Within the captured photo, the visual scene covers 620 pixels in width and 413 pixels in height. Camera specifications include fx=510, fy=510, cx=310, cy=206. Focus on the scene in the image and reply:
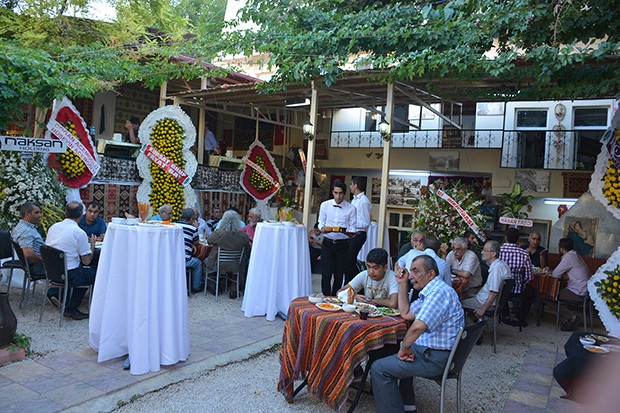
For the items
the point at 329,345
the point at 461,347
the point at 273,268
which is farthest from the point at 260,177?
the point at 461,347

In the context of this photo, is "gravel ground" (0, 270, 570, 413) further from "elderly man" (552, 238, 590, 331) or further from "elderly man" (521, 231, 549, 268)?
"elderly man" (521, 231, 549, 268)

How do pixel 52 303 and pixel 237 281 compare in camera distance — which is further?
pixel 237 281

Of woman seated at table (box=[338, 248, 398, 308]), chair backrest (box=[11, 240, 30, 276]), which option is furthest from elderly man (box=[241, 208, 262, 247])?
woman seated at table (box=[338, 248, 398, 308])

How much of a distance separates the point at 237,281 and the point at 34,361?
362 centimetres

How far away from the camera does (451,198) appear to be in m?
8.65

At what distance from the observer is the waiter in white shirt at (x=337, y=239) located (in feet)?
24.2

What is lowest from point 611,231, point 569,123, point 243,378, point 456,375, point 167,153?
point 243,378

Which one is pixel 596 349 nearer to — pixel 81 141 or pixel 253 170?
pixel 81 141

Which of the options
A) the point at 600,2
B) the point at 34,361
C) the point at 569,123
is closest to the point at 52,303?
the point at 34,361

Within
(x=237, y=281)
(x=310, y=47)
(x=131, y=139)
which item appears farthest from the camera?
(x=131, y=139)

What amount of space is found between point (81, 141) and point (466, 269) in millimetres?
7512

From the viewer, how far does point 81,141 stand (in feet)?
32.5

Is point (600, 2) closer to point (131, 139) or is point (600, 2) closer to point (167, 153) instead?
point (167, 153)

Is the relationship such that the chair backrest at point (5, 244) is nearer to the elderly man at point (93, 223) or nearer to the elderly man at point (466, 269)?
the elderly man at point (93, 223)
